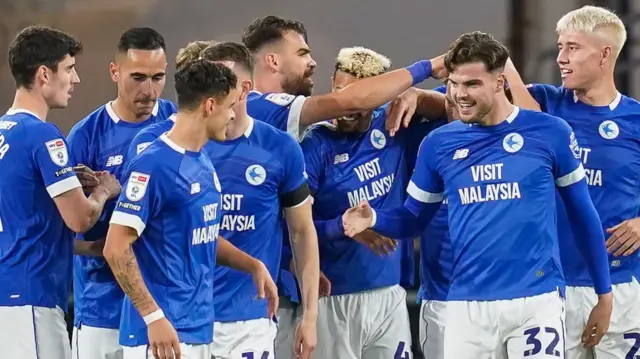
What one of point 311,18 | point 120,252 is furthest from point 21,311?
point 311,18

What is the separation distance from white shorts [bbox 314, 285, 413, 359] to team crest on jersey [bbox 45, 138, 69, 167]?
58.9 inches

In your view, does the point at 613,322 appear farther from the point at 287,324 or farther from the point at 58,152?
the point at 58,152

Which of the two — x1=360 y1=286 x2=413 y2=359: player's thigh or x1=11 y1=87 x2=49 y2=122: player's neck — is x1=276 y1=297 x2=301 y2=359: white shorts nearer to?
x1=360 y1=286 x2=413 y2=359: player's thigh

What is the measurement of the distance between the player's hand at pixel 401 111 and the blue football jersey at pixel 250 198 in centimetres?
68

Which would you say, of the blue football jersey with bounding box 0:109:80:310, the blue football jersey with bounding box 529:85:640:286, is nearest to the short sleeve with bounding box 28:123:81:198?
the blue football jersey with bounding box 0:109:80:310

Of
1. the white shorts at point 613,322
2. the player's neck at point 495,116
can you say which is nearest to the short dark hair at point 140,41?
the player's neck at point 495,116

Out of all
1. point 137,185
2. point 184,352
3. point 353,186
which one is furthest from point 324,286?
point 137,185

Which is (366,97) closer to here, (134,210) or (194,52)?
(194,52)

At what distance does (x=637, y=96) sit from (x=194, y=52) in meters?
3.69

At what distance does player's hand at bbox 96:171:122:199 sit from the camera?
4.82 meters

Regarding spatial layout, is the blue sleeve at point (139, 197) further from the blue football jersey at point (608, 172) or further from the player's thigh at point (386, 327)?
the blue football jersey at point (608, 172)

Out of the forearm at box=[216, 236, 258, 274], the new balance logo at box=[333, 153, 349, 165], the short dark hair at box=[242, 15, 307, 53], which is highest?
the short dark hair at box=[242, 15, 307, 53]

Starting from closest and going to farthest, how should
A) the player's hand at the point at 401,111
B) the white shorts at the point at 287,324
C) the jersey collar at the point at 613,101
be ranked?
the jersey collar at the point at 613,101 < the player's hand at the point at 401,111 < the white shorts at the point at 287,324

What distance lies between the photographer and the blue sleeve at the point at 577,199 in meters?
4.73
